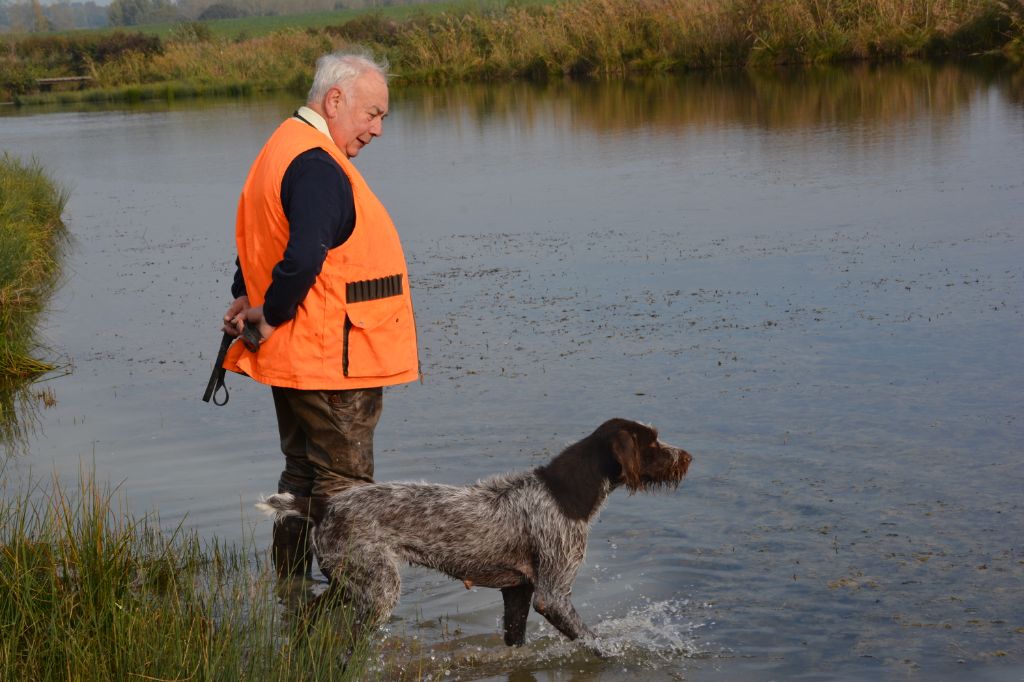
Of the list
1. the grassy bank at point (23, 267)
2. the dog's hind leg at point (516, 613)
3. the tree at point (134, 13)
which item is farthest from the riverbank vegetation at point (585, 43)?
the tree at point (134, 13)

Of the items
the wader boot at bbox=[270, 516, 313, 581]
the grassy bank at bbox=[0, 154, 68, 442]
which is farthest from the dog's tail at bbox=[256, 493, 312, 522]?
the grassy bank at bbox=[0, 154, 68, 442]

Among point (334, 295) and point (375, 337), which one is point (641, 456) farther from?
point (334, 295)

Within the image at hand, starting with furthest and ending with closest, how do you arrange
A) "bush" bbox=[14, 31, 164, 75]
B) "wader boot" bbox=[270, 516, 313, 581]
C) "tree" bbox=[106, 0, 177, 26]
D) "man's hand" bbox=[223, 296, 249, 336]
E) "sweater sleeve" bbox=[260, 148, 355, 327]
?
"tree" bbox=[106, 0, 177, 26]
"bush" bbox=[14, 31, 164, 75]
"wader boot" bbox=[270, 516, 313, 581]
"man's hand" bbox=[223, 296, 249, 336]
"sweater sleeve" bbox=[260, 148, 355, 327]

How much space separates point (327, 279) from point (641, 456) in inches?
57.3

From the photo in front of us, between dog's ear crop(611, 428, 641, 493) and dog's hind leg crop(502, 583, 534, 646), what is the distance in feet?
2.32

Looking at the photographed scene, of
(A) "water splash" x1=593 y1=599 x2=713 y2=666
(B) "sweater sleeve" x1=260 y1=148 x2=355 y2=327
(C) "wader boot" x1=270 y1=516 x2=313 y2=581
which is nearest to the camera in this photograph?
(B) "sweater sleeve" x1=260 y1=148 x2=355 y2=327

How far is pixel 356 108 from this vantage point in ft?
17.0

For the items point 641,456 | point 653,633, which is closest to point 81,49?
point 653,633

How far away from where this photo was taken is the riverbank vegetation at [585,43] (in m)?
30.8

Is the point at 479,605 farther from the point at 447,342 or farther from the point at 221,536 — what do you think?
the point at 447,342

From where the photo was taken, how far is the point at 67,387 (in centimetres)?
998

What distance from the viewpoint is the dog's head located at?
516 cm

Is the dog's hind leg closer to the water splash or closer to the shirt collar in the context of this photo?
the water splash

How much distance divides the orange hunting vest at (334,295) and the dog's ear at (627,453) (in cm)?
90
